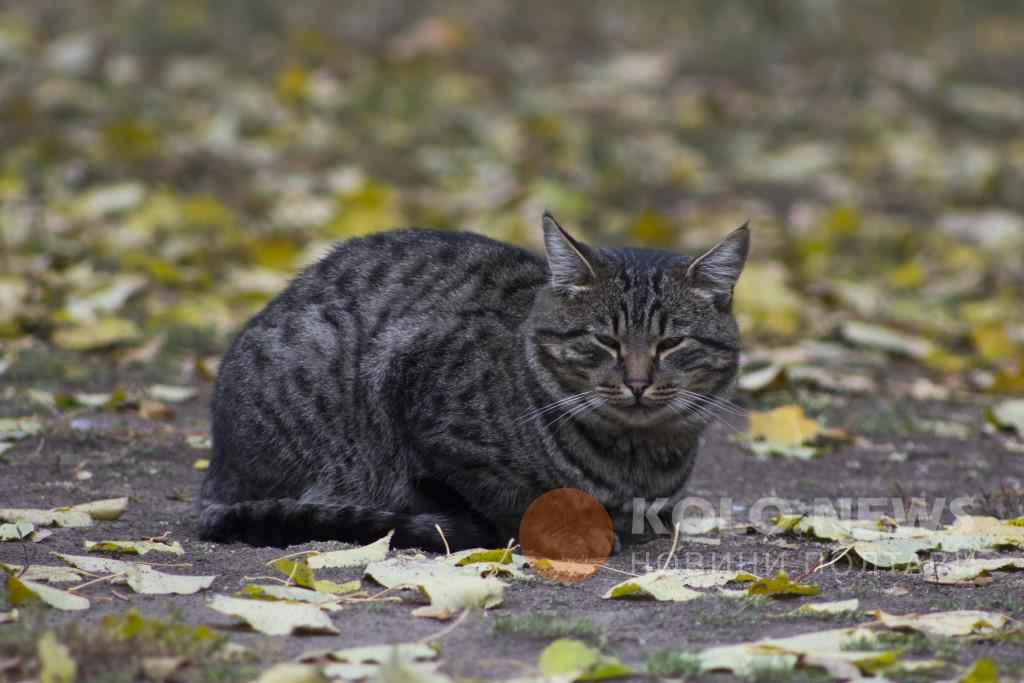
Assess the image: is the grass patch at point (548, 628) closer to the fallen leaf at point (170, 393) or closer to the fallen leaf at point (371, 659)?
the fallen leaf at point (371, 659)

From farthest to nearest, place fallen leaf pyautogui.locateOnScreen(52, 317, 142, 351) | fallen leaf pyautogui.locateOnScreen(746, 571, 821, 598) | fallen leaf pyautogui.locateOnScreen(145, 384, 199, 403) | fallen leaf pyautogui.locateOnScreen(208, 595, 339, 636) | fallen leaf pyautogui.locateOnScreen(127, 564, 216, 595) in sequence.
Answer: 1. fallen leaf pyautogui.locateOnScreen(52, 317, 142, 351)
2. fallen leaf pyautogui.locateOnScreen(145, 384, 199, 403)
3. fallen leaf pyautogui.locateOnScreen(746, 571, 821, 598)
4. fallen leaf pyautogui.locateOnScreen(127, 564, 216, 595)
5. fallen leaf pyautogui.locateOnScreen(208, 595, 339, 636)

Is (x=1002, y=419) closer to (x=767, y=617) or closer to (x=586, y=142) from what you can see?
(x=767, y=617)

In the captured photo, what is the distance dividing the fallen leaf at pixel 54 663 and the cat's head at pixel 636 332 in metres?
1.86

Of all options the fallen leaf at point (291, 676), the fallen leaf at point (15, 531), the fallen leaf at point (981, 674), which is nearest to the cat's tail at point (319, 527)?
the fallen leaf at point (15, 531)

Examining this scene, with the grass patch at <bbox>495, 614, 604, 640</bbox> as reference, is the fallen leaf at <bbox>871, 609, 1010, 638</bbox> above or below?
above

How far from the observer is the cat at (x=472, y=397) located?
169 inches

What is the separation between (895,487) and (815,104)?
6936 mm

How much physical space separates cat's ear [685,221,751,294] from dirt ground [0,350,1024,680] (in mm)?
738

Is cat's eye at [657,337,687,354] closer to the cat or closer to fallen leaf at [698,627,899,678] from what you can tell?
the cat

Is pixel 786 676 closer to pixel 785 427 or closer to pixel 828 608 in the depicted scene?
pixel 828 608

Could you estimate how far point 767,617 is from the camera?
3.40 meters

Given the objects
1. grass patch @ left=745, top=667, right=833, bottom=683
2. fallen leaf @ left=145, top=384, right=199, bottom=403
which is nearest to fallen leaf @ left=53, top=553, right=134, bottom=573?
grass patch @ left=745, top=667, right=833, bottom=683

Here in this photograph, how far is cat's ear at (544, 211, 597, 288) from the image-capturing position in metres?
4.37

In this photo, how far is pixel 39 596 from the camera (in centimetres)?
326
